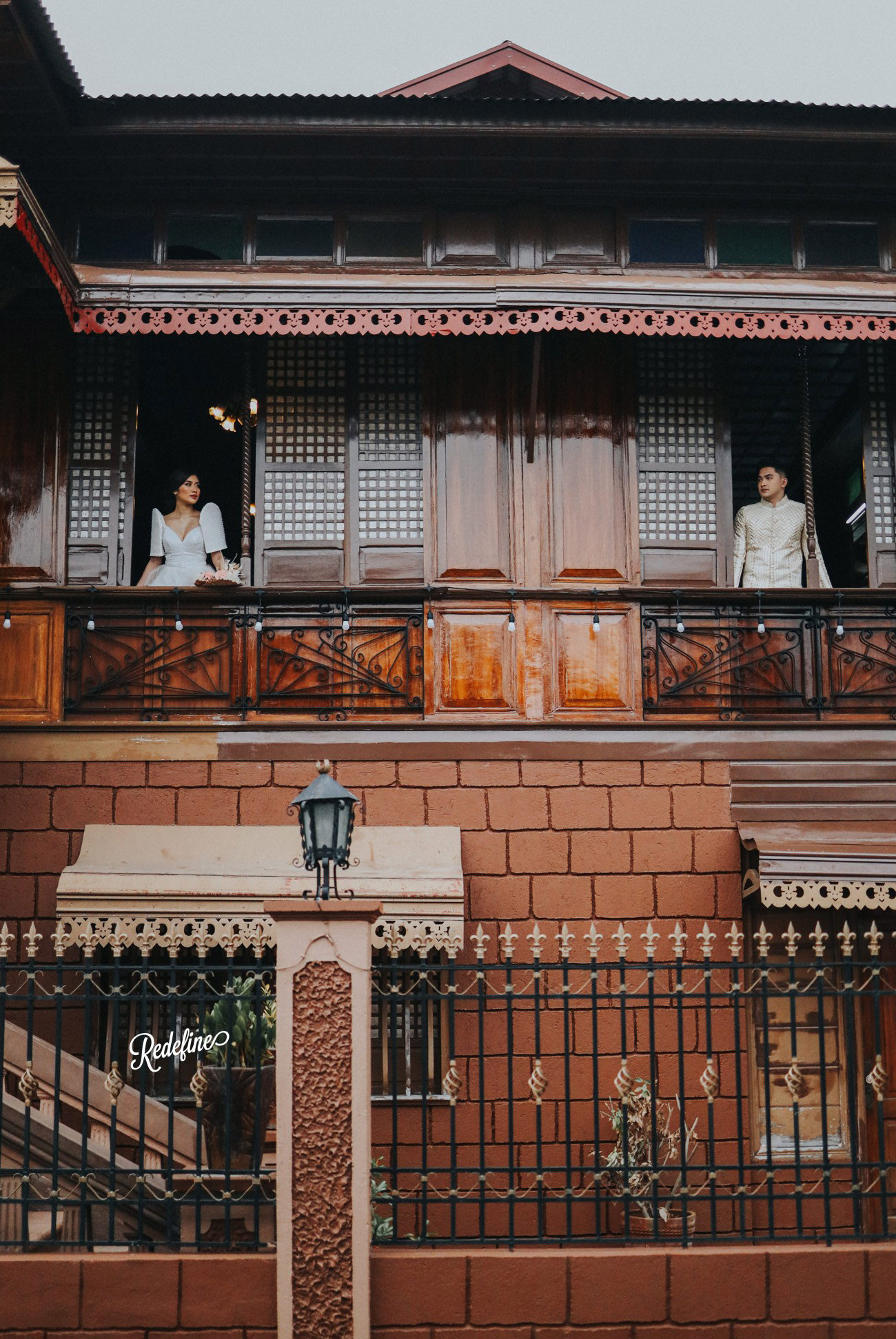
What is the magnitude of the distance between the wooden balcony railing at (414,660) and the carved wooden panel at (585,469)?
294 mm

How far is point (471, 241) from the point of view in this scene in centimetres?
1049

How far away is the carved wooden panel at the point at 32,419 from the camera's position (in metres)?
10.2

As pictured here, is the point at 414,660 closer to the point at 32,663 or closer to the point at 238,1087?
the point at 32,663

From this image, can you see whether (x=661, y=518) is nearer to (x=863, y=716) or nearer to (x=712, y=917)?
(x=863, y=716)

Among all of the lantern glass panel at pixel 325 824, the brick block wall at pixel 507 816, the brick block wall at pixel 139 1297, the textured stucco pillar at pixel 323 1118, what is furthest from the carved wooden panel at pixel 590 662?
the brick block wall at pixel 139 1297

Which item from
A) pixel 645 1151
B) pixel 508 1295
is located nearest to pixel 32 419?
pixel 645 1151

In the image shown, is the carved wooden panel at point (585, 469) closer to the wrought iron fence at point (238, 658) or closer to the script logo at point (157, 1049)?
the wrought iron fence at point (238, 658)

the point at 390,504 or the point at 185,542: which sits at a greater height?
the point at 390,504

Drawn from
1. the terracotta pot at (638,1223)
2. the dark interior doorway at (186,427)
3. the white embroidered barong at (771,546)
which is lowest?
the terracotta pot at (638,1223)

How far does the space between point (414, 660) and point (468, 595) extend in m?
0.65

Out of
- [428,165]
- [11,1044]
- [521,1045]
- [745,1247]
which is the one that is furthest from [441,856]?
[428,165]

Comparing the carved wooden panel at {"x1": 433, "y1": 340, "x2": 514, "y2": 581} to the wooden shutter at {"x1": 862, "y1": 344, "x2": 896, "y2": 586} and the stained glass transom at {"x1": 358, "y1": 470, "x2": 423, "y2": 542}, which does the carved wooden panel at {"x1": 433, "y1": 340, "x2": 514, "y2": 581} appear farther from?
the wooden shutter at {"x1": 862, "y1": 344, "x2": 896, "y2": 586}

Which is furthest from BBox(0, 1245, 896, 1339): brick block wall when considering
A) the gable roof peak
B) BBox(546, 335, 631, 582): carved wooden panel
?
the gable roof peak

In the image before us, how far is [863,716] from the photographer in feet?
33.0
